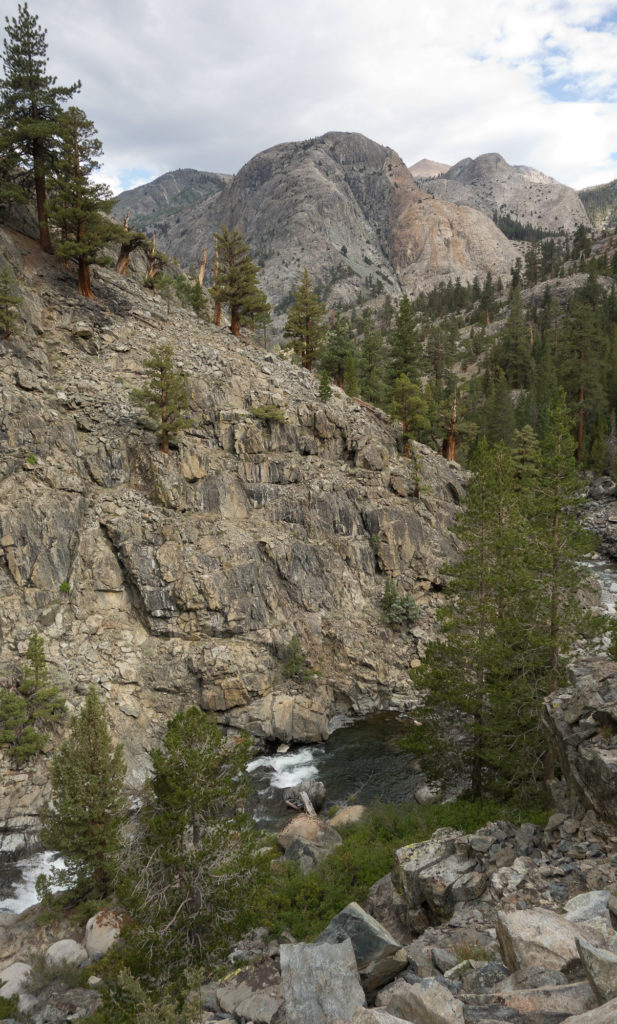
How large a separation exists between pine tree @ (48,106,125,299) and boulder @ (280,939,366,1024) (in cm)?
3616

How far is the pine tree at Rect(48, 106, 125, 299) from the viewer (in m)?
30.7

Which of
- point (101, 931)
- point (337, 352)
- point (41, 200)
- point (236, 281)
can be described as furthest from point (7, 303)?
point (101, 931)

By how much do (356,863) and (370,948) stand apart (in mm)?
7321

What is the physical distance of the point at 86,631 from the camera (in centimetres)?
2406

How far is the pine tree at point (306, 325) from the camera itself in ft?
141

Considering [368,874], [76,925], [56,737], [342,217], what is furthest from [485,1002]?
[342,217]

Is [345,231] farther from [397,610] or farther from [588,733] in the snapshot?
[588,733]

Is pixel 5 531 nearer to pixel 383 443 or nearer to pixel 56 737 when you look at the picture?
pixel 56 737

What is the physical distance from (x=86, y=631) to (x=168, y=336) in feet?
74.6

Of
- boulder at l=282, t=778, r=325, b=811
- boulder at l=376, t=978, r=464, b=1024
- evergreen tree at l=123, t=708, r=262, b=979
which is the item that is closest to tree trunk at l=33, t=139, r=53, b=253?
evergreen tree at l=123, t=708, r=262, b=979

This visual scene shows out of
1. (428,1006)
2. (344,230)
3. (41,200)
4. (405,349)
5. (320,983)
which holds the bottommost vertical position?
(320,983)

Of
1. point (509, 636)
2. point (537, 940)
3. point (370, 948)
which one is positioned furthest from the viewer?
point (509, 636)

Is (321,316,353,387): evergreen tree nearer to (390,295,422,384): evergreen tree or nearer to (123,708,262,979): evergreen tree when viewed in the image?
(390,295,422,384): evergreen tree

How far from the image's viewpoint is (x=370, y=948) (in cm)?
820
